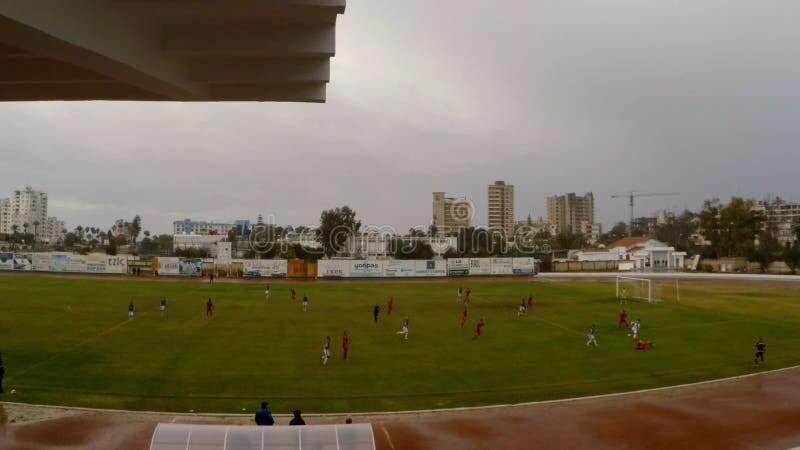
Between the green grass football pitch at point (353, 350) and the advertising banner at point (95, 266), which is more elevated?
the advertising banner at point (95, 266)

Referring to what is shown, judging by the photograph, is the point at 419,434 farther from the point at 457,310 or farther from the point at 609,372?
the point at 457,310

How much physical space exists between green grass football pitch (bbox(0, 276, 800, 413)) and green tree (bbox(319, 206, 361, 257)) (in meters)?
63.3

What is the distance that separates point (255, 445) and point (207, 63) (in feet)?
25.8

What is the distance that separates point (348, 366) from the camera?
23938 mm

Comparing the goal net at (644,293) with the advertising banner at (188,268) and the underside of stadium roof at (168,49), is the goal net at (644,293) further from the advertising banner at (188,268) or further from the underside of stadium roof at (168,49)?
the advertising banner at (188,268)

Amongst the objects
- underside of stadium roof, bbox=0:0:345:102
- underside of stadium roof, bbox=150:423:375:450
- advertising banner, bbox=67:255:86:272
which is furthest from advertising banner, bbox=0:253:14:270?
underside of stadium roof, bbox=150:423:375:450

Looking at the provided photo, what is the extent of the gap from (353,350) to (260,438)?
16.2 m

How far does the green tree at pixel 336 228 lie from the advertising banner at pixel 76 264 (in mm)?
46549

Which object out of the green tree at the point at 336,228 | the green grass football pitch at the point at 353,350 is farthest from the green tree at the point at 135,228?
the green grass football pitch at the point at 353,350

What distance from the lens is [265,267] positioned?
70875mm

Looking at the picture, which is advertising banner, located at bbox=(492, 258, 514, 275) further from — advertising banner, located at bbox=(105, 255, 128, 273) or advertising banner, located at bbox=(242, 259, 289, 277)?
advertising banner, located at bbox=(105, 255, 128, 273)

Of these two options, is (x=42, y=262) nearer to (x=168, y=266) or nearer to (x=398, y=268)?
(x=168, y=266)

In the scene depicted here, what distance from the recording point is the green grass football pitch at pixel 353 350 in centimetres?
1981

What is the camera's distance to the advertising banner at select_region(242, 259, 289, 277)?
70.6 meters
